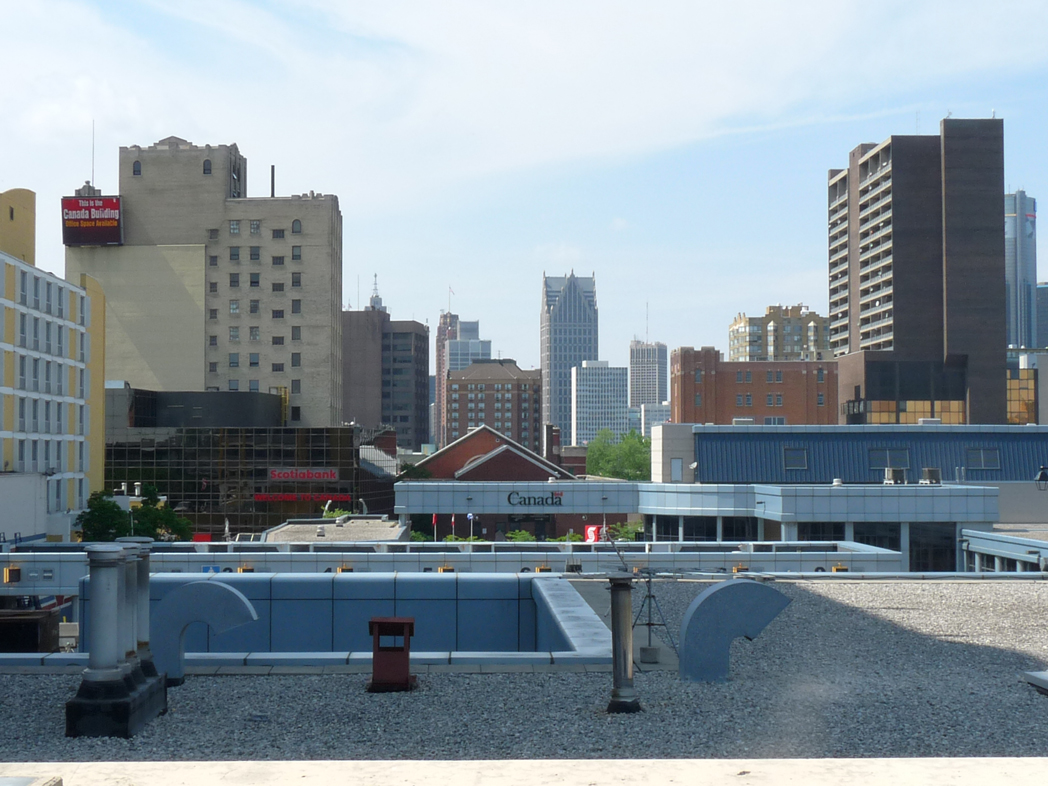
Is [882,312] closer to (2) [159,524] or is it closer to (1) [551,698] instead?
(2) [159,524]

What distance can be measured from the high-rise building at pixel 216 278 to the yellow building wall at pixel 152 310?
130 millimetres

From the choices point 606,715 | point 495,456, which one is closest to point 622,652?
point 606,715

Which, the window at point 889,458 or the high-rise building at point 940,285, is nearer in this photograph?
the window at point 889,458

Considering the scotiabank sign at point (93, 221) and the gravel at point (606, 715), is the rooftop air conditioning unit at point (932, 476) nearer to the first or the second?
the gravel at point (606, 715)

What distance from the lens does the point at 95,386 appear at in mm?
88688

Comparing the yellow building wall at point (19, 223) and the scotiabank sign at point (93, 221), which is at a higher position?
the scotiabank sign at point (93, 221)

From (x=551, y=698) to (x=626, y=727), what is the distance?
71.6 inches

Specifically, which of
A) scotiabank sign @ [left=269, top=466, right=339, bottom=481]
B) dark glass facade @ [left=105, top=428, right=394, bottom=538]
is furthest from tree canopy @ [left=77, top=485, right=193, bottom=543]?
scotiabank sign @ [left=269, top=466, right=339, bottom=481]

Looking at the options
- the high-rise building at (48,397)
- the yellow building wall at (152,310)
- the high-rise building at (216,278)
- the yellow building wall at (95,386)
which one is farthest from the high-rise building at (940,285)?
the high-rise building at (48,397)

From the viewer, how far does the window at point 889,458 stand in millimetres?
70625

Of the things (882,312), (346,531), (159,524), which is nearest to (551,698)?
(346,531)

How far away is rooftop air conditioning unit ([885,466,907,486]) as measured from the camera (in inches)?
2608

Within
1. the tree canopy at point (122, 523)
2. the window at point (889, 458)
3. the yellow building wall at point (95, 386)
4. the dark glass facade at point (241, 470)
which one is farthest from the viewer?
the dark glass facade at point (241, 470)

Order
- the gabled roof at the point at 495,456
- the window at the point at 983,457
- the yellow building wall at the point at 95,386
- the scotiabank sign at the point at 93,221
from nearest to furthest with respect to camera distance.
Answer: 1. the window at the point at 983,457
2. the yellow building wall at the point at 95,386
3. the gabled roof at the point at 495,456
4. the scotiabank sign at the point at 93,221
